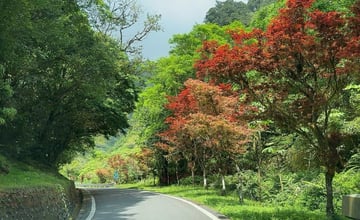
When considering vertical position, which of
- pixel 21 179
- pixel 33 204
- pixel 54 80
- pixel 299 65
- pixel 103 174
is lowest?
Result: pixel 33 204

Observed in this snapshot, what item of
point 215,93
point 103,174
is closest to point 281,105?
point 215,93

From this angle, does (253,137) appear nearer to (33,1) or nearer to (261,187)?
(261,187)

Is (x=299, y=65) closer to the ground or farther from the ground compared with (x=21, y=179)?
farther from the ground

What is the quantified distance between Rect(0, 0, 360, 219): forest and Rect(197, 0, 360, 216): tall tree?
28 millimetres

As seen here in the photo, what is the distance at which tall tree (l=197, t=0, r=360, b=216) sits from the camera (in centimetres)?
1041

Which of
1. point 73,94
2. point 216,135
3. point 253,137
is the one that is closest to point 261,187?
point 253,137

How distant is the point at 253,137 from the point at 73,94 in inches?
399

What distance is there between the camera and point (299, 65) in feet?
36.7

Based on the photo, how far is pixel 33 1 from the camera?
41.4 ft

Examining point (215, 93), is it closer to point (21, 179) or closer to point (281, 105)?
point (281, 105)

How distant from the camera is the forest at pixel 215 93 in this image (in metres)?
11.0

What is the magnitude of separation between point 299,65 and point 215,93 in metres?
7.02

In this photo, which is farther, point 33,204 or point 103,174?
point 103,174

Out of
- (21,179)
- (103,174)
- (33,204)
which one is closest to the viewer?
(33,204)
